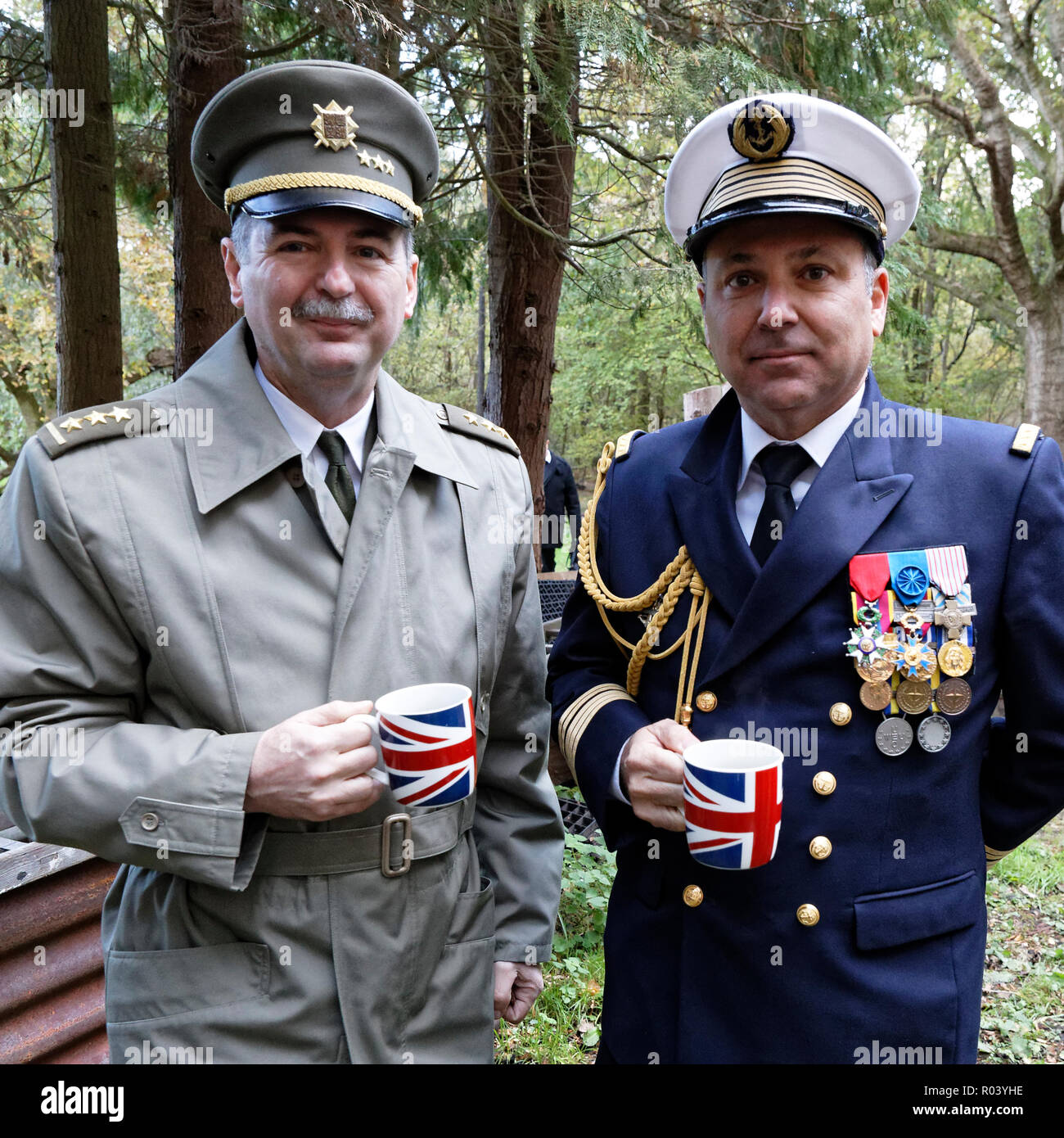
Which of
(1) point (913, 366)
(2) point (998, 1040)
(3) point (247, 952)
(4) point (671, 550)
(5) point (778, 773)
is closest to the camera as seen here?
(5) point (778, 773)

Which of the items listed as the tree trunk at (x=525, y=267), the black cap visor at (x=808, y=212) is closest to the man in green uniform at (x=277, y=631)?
the black cap visor at (x=808, y=212)

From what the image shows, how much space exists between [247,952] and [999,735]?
1.57 metres

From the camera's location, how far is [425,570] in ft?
6.74

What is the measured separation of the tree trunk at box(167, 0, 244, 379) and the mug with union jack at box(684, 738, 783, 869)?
157 inches

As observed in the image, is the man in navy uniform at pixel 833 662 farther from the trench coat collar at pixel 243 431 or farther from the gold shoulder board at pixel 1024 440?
the trench coat collar at pixel 243 431

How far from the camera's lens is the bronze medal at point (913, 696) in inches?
73.8

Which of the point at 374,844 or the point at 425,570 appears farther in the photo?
the point at 425,570

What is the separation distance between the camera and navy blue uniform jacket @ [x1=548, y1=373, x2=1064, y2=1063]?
185 centimetres

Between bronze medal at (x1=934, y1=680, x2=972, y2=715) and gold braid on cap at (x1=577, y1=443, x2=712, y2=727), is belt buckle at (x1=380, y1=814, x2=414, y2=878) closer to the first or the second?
gold braid on cap at (x1=577, y1=443, x2=712, y2=727)

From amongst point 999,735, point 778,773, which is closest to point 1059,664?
point 999,735

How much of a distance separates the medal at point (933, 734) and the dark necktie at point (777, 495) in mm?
442

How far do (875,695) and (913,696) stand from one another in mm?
78

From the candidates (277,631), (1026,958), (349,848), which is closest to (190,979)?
(349,848)
